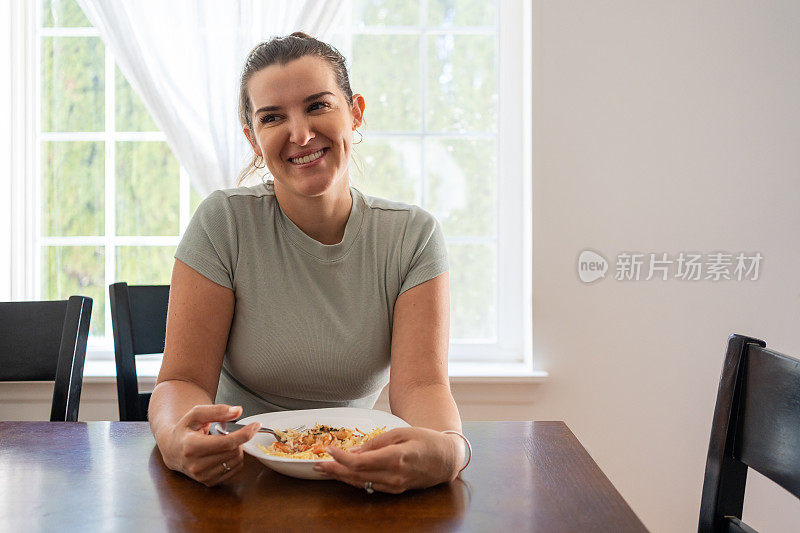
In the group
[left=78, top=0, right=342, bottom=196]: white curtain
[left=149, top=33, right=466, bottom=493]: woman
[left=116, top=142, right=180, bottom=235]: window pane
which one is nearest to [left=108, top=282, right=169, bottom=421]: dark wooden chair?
[left=149, top=33, right=466, bottom=493]: woman

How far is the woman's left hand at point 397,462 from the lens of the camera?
896 mm

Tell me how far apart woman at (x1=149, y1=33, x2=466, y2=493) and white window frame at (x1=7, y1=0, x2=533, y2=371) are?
3.92ft

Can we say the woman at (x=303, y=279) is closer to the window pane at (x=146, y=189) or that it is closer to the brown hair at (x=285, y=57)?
the brown hair at (x=285, y=57)

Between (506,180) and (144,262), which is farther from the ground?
(506,180)

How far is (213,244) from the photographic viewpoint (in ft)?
4.58

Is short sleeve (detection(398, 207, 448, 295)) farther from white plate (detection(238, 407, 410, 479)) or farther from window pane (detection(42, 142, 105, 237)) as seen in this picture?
window pane (detection(42, 142, 105, 237))

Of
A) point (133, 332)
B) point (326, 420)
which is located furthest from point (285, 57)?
point (133, 332)

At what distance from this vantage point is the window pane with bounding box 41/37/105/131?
8.85 feet

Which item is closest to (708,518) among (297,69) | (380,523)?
(380,523)

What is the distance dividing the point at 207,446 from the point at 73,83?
2.23 metres

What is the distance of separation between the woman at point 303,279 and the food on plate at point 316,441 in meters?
0.19

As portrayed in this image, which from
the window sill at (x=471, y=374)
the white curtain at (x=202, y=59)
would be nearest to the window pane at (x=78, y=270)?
the window sill at (x=471, y=374)

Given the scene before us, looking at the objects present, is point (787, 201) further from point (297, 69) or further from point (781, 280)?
point (297, 69)

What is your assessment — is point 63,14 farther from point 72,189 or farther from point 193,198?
point 193,198
